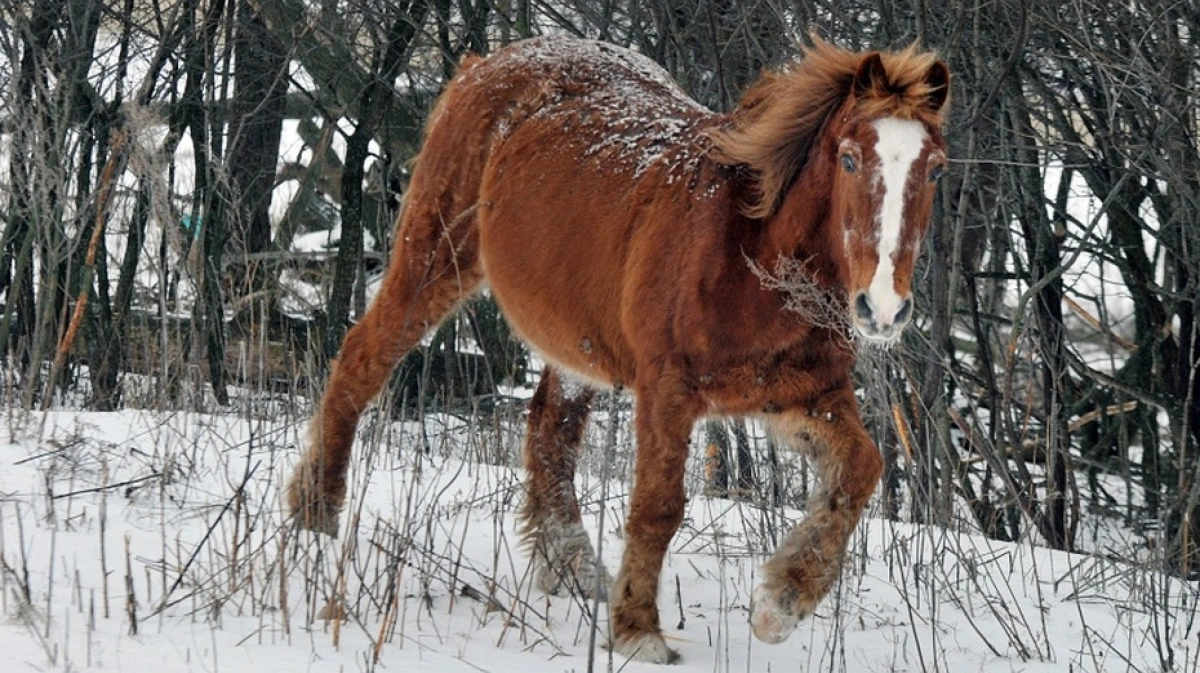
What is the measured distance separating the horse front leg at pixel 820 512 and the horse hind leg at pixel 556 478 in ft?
3.16

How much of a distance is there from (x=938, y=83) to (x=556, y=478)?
2.21m

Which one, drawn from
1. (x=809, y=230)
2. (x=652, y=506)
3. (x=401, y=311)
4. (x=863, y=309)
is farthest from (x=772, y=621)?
(x=401, y=311)

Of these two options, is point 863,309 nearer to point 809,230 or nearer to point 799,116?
point 809,230

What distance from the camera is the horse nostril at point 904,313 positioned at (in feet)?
12.7

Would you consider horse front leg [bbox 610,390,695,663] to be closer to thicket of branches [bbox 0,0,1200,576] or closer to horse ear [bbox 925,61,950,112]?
thicket of branches [bbox 0,0,1200,576]

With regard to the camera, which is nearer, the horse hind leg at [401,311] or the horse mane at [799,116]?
the horse mane at [799,116]

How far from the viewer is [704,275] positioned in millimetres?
4391

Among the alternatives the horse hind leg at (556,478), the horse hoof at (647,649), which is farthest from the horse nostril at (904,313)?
the horse hind leg at (556,478)

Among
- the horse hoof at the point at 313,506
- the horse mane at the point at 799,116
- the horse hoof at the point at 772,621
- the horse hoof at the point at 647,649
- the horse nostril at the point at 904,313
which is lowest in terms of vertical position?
the horse hoof at the point at 647,649

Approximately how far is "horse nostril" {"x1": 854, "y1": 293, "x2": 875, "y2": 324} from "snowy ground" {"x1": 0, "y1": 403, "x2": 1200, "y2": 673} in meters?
0.83

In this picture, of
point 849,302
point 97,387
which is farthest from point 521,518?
point 97,387

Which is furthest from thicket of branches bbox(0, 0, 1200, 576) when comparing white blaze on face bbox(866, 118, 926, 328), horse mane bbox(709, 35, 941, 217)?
white blaze on face bbox(866, 118, 926, 328)

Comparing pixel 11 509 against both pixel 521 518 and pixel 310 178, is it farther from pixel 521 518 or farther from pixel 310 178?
pixel 310 178

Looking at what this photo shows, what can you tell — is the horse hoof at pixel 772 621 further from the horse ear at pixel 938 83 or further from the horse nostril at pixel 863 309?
the horse ear at pixel 938 83
